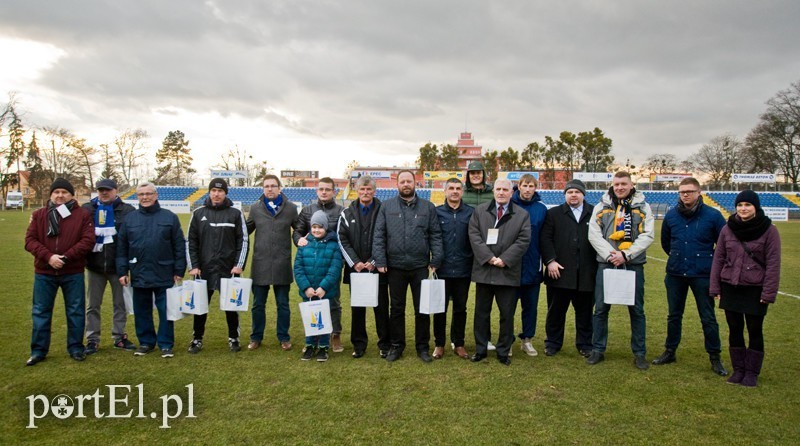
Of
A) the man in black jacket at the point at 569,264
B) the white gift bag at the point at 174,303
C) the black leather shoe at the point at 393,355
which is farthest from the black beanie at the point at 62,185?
the man in black jacket at the point at 569,264

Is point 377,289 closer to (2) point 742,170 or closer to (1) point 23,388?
(1) point 23,388

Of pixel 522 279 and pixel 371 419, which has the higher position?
pixel 522 279

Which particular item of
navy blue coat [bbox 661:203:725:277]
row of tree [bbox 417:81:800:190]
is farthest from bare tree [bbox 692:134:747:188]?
navy blue coat [bbox 661:203:725:277]

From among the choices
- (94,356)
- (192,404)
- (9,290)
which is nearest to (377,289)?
(192,404)

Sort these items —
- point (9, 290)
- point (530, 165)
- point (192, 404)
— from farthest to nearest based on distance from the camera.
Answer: point (530, 165), point (9, 290), point (192, 404)

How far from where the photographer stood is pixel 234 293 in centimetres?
507

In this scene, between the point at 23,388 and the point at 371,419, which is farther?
the point at 23,388

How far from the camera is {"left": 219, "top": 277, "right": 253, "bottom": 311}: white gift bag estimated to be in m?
5.02

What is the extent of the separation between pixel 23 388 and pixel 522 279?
15.5ft

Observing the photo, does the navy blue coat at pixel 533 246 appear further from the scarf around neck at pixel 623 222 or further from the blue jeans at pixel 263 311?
the blue jeans at pixel 263 311

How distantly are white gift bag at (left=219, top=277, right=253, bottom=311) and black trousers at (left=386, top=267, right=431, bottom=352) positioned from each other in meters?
1.55

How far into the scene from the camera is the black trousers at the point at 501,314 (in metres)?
4.85

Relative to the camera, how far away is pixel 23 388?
13.3 feet

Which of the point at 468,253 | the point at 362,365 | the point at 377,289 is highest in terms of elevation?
the point at 468,253
